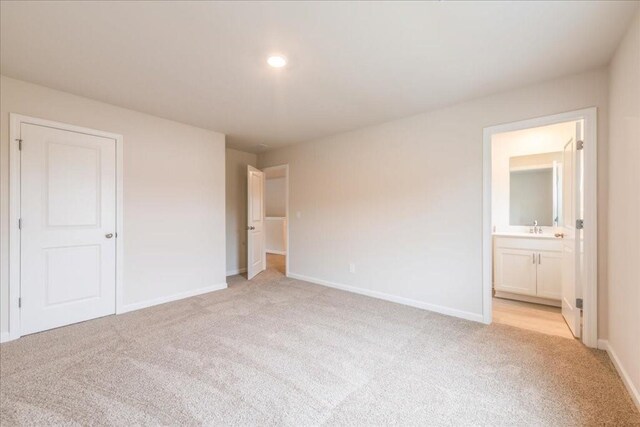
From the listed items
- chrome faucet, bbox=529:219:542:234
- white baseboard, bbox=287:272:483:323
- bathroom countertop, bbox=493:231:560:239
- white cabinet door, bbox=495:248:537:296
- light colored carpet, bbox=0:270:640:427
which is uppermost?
chrome faucet, bbox=529:219:542:234

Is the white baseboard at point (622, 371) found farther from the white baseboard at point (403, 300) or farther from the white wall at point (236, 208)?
the white wall at point (236, 208)

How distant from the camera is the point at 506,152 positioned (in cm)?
403

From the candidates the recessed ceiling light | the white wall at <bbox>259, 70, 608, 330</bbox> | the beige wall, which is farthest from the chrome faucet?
the recessed ceiling light

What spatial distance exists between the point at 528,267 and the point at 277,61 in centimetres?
381

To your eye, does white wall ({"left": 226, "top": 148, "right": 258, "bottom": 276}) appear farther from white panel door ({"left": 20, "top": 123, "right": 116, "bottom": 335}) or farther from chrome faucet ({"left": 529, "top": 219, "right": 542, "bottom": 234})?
chrome faucet ({"left": 529, "top": 219, "right": 542, "bottom": 234})

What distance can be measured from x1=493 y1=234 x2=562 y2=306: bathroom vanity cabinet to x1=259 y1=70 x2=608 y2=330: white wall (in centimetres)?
110

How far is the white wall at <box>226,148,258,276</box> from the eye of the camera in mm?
5184

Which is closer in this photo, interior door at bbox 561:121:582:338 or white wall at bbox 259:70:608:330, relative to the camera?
interior door at bbox 561:121:582:338

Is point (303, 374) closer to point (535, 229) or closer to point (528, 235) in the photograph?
point (528, 235)

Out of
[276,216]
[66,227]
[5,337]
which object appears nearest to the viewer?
[5,337]

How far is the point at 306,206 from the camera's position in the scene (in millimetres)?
4738

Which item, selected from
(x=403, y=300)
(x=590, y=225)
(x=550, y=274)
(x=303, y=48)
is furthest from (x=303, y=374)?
(x=550, y=274)

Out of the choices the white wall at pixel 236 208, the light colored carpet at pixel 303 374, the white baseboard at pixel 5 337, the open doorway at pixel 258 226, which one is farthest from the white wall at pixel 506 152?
the white baseboard at pixel 5 337

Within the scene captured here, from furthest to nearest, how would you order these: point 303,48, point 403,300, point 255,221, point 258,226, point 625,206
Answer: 1. point 258,226
2. point 255,221
3. point 403,300
4. point 303,48
5. point 625,206
